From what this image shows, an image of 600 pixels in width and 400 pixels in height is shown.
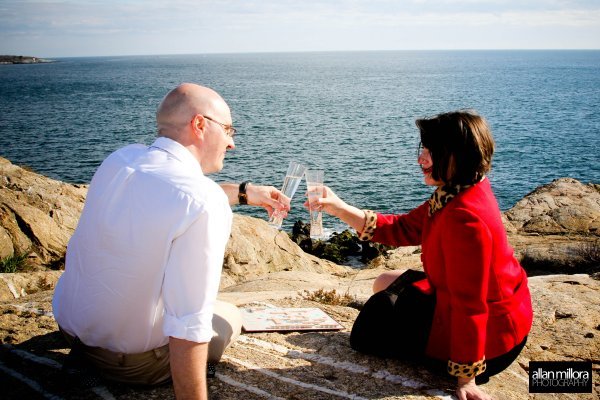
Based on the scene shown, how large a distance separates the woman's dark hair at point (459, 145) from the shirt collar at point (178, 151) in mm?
1687

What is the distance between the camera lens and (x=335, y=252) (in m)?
19.6

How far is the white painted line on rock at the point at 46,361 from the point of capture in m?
3.76

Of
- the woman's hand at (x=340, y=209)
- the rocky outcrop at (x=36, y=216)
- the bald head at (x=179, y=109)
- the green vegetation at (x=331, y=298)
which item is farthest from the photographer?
the rocky outcrop at (x=36, y=216)

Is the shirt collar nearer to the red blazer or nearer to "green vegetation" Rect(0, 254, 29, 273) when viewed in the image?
the red blazer

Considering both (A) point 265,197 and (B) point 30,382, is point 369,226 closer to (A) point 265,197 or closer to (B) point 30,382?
(A) point 265,197

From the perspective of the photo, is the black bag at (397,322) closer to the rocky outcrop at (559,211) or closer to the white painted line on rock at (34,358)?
the white painted line on rock at (34,358)

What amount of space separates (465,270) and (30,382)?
10.7 ft

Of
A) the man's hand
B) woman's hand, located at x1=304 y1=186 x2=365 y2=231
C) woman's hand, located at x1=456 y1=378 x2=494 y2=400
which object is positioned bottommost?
woman's hand, located at x1=456 y1=378 x2=494 y2=400

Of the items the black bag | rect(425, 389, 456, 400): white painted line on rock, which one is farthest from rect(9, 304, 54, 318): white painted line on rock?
rect(425, 389, 456, 400): white painted line on rock

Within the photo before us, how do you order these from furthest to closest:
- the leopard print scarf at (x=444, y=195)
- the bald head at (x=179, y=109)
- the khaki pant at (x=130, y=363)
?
A: the leopard print scarf at (x=444, y=195), the khaki pant at (x=130, y=363), the bald head at (x=179, y=109)

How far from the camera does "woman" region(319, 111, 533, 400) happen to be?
144 inches

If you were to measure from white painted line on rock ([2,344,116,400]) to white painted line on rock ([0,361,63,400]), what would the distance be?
19cm

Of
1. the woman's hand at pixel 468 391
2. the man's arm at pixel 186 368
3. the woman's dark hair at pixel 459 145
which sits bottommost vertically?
the woman's hand at pixel 468 391

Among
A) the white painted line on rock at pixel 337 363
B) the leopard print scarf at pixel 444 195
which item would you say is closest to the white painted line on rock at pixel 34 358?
the white painted line on rock at pixel 337 363
